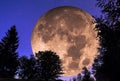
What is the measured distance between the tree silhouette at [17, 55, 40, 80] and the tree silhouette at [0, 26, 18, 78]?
9091 millimetres

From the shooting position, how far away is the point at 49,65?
88438 millimetres

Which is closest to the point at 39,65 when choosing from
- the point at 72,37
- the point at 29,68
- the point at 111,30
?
the point at 29,68

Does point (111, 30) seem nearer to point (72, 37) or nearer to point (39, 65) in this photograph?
point (72, 37)

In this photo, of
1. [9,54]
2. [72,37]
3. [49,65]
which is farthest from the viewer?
[49,65]

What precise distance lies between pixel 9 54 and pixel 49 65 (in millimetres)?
15683

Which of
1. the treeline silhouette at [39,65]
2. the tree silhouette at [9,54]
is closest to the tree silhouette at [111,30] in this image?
the treeline silhouette at [39,65]

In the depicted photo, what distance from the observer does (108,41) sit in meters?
30.0

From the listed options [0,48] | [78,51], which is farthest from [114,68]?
[0,48]

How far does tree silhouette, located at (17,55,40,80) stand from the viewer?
287 feet

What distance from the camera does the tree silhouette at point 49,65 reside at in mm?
86562

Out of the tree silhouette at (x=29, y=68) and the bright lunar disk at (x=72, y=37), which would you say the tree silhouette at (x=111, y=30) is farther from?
the tree silhouette at (x=29, y=68)

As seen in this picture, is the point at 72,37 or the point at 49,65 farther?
the point at 49,65

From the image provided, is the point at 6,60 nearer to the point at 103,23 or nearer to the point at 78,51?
the point at 78,51

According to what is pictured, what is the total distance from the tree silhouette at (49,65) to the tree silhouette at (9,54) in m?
9.44
